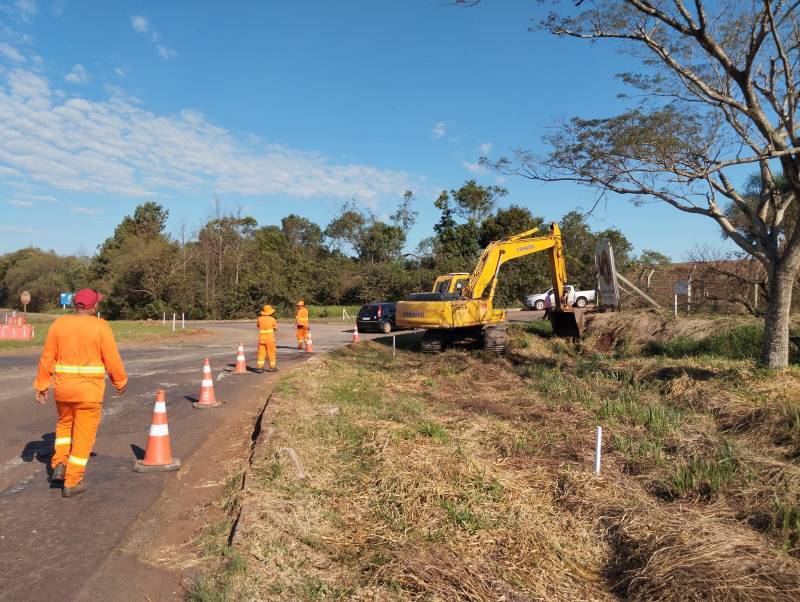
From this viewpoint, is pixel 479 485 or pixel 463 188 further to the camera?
pixel 463 188

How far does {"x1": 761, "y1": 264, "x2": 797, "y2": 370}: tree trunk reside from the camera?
9859mm

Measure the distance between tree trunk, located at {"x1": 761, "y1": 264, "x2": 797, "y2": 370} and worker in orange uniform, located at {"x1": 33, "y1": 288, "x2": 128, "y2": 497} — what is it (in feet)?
33.9

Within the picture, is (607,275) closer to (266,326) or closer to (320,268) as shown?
(266,326)

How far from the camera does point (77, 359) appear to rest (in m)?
5.02

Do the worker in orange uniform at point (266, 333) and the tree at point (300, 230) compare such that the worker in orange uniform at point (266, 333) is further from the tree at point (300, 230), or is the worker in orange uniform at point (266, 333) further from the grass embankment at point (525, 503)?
the tree at point (300, 230)

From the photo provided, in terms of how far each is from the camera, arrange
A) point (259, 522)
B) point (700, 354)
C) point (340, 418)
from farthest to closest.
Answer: point (700, 354), point (340, 418), point (259, 522)

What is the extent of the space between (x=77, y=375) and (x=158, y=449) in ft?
4.34

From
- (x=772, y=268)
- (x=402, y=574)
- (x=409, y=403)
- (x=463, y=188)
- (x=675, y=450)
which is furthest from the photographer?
(x=463, y=188)

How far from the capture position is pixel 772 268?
33.4 feet

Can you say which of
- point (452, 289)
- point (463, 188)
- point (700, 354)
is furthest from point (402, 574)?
point (463, 188)

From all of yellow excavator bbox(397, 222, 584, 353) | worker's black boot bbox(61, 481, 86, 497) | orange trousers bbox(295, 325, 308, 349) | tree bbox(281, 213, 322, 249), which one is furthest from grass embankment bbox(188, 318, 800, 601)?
tree bbox(281, 213, 322, 249)

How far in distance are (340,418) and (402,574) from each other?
13.7 ft

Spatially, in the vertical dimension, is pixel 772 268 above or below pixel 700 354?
above

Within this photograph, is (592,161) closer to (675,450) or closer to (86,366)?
(675,450)
